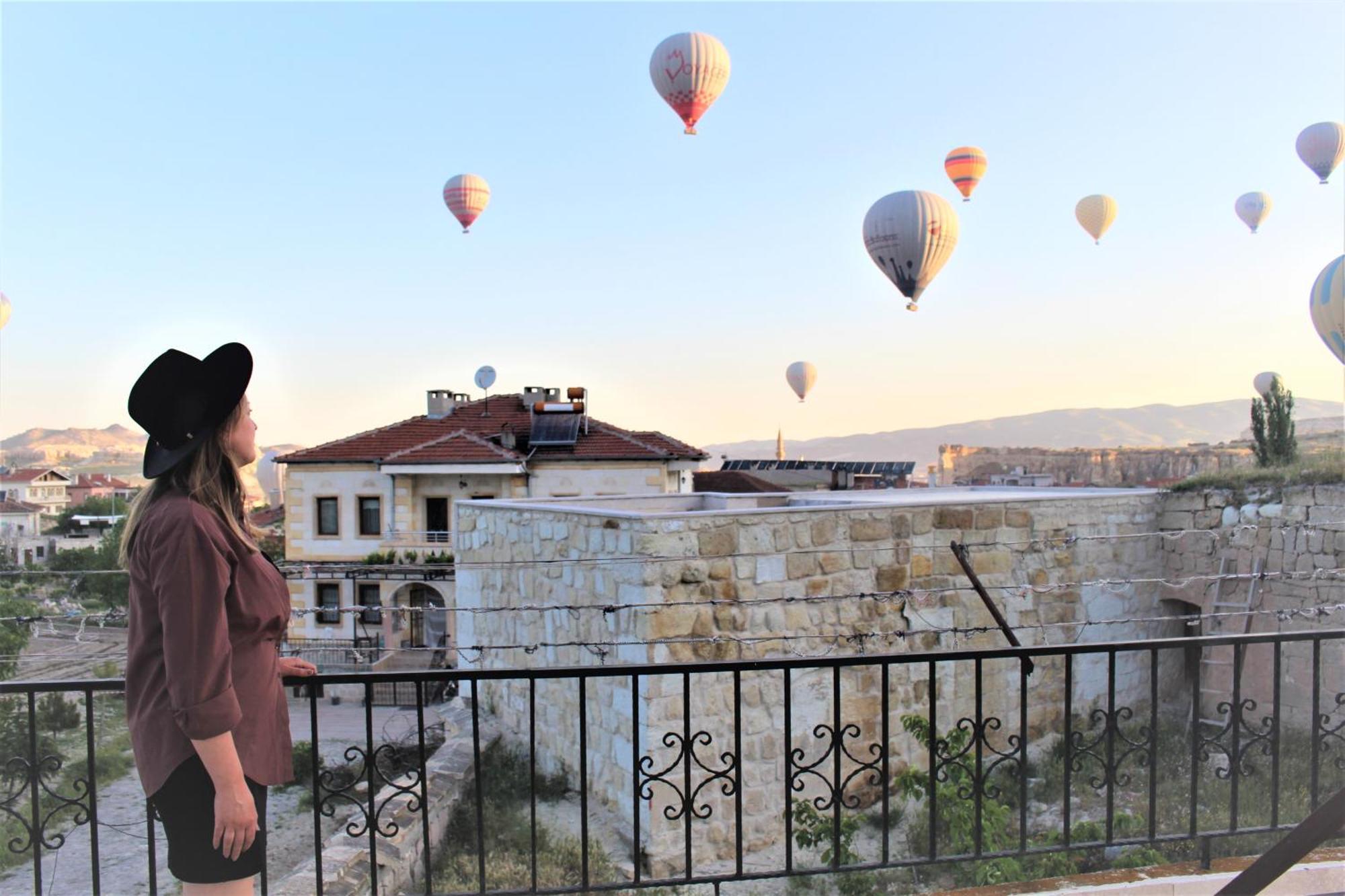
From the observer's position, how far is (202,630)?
6.08ft

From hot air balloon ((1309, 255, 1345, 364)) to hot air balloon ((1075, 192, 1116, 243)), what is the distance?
16.2 m

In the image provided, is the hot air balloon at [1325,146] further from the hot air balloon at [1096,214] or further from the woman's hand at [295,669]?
the woman's hand at [295,669]

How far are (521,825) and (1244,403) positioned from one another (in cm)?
19230

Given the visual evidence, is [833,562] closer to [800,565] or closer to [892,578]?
[800,565]

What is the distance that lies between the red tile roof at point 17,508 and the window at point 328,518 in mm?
38717

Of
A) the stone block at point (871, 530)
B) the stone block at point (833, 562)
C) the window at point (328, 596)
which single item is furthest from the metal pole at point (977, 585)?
the window at point (328, 596)

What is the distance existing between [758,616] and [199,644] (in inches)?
225

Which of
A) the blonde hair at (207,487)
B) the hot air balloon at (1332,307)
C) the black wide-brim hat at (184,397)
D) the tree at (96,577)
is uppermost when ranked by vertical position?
the hot air balloon at (1332,307)

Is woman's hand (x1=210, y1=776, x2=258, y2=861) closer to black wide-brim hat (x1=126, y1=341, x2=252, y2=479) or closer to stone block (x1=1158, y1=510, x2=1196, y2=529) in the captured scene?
black wide-brim hat (x1=126, y1=341, x2=252, y2=479)

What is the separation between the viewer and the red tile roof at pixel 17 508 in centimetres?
5325

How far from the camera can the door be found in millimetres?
25266

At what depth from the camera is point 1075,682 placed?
31.5 ft

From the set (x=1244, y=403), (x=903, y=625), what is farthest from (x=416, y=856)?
(x=1244, y=403)

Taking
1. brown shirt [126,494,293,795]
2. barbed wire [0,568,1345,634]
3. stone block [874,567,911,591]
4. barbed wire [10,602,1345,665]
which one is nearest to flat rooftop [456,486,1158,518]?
stone block [874,567,911,591]
